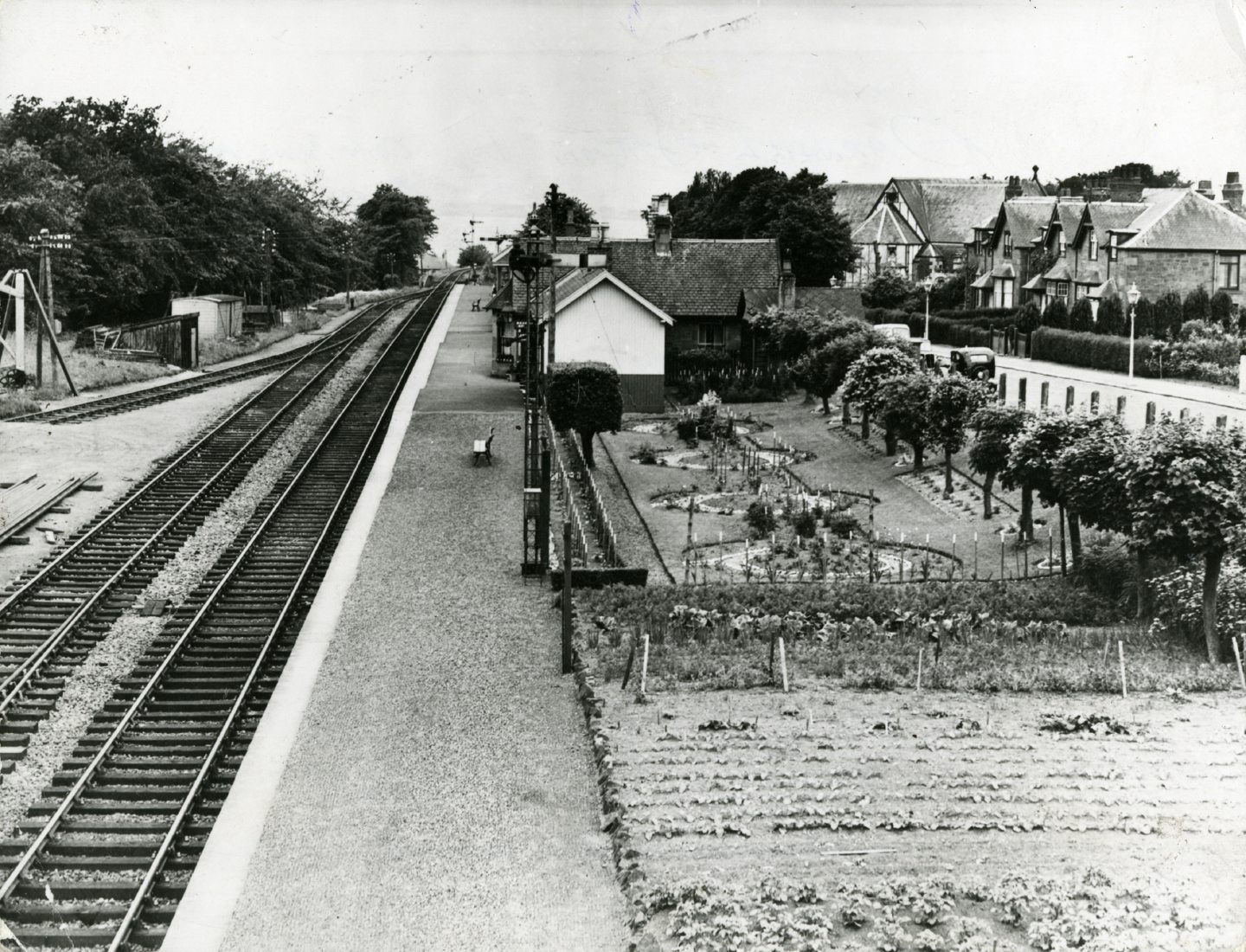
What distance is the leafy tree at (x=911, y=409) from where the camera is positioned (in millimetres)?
32312

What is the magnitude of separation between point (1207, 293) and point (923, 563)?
98.1ft

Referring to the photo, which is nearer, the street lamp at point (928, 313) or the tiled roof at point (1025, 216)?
the street lamp at point (928, 313)

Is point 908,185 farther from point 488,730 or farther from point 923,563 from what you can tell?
point 488,730

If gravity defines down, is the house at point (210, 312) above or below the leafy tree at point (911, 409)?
above

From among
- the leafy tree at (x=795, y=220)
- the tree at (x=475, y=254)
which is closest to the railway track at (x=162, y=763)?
the leafy tree at (x=795, y=220)

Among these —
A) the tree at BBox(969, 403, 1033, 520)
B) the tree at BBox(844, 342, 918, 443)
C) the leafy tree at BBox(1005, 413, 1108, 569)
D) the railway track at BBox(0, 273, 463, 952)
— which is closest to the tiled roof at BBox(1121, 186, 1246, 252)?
the tree at BBox(844, 342, 918, 443)

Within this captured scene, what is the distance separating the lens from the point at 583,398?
113 feet

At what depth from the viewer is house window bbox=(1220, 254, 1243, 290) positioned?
49594mm

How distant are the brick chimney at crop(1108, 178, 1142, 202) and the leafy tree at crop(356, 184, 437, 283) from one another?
243 feet

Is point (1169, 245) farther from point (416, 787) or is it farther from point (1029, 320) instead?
point (416, 787)

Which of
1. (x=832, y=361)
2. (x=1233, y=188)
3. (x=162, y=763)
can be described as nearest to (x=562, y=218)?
(x=832, y=361)

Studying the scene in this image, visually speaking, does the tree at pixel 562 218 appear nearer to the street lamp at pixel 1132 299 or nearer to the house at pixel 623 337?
the house at pixel 623 337

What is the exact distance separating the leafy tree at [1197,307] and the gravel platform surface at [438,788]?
101 ft

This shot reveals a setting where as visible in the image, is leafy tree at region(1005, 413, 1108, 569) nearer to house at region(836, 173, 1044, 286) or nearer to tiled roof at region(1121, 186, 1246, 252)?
tiled roof at region(1121, 186, 1246, 252)
